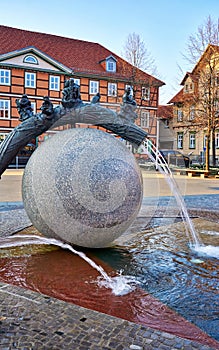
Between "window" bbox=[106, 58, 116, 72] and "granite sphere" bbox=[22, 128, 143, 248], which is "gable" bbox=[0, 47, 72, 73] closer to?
"window" bbox=[106, 58, 116, 72]

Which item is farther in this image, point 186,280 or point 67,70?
point 67,70

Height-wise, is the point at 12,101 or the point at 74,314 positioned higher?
the point at 12,101

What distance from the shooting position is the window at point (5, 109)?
118 feet

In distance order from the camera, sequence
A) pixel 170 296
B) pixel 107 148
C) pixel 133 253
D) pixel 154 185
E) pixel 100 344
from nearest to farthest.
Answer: pixel 100 344 → pixel 170 296 → pixel 107 148 → pixel 133 253 → pixel 154 185

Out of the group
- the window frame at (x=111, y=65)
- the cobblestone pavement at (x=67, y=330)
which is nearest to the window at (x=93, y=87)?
the window frame at (x=111, y=65)

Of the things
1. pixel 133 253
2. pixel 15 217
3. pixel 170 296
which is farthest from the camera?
pixel 15 217

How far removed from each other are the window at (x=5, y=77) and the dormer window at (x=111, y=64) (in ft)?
37.4

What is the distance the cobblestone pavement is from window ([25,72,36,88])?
115 ft

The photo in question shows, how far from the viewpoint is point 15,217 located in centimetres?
948

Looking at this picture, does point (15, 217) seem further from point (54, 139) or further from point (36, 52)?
point (36, 52)

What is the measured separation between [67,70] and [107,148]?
34697 millimetres

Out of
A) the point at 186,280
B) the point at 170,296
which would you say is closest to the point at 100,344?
the point at 170,296

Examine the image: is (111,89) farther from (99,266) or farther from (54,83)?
(99,266)

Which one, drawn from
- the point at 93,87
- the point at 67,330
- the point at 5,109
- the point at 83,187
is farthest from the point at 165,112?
the point at 67,330
